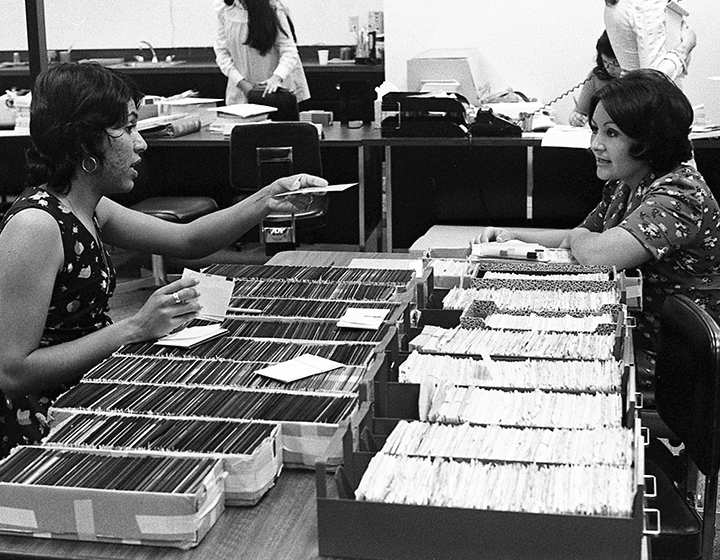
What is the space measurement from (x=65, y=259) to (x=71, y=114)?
0.30 meters

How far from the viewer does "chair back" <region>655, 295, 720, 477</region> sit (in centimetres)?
181

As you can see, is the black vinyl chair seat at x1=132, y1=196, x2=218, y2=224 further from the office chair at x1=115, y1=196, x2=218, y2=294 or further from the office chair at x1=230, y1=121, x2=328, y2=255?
the office chair at x1=230, y1=121, x2=328, y2=255

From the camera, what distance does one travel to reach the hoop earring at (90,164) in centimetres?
206

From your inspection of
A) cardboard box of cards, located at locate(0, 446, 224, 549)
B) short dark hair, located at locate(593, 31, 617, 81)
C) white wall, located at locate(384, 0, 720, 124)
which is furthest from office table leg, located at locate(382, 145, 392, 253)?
cardboard box of cards, located at locate(0, 446, 224, 549)

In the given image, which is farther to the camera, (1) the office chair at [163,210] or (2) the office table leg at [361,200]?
(2) the office table leg at [361,200]

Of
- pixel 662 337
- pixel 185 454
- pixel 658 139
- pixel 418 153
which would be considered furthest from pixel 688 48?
pixel 185 454

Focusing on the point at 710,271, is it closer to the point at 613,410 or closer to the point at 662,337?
the point at 662,337

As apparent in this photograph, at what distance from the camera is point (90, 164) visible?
2064mm

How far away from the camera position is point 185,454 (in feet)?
4.59

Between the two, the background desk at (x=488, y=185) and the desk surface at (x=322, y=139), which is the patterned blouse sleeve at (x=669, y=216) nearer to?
the background desk at (x=488, y=185)

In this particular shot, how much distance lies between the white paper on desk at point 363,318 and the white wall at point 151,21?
6296mm

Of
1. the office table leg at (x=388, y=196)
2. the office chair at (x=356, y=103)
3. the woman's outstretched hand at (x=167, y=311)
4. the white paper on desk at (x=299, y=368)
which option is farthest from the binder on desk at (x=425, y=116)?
the white paper on desk at (x=299, y=368)

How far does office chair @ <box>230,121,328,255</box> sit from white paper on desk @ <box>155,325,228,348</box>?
2732 mm

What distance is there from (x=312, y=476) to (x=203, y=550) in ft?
0.85
